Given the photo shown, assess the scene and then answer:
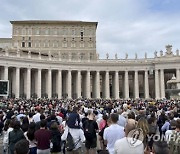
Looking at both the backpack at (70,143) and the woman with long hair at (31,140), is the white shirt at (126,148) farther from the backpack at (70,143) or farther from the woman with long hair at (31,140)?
the backpack at (70,143)

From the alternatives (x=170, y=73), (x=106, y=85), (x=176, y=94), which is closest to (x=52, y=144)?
(x=176, y=94)

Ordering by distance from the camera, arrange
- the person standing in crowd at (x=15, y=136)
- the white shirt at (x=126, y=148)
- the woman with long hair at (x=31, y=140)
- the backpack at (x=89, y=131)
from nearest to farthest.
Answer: the white shirt at (x=126, y=148) < the woman with long hair at (x=31, y=140) < the person standing in crowd at (x=15, y=136) < the backpack at (x=89, y=131)

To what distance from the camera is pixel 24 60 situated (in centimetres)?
6688

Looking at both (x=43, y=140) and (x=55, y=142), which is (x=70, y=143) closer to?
(x=55, y=142)

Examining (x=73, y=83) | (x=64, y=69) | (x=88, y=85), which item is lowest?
(x=88, y=85)

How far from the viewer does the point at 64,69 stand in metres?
75.4

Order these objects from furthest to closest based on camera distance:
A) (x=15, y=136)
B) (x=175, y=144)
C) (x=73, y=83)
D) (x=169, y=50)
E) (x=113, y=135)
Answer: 1. (x=73, y=83)
2. (x=169, y=50)
3. (x=15, y=136)
4. (x=113, y=135)
5. (x=175, y=144)

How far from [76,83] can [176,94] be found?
31731mm

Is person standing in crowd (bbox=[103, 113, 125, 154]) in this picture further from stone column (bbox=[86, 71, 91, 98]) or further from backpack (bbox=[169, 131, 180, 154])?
stone column (bbox=[86, 71, 91, 98])

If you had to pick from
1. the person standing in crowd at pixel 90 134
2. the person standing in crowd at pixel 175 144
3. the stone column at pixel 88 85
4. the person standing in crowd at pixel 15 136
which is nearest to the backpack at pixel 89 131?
the person standing in crowd at pixel 90 134

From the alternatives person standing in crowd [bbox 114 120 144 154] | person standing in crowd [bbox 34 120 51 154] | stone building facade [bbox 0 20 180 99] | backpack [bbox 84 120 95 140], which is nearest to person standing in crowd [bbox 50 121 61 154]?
person standing in crowd [bbox 34 120 51 154]

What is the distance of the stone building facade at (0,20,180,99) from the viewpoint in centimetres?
6831

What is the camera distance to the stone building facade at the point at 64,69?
68.3m

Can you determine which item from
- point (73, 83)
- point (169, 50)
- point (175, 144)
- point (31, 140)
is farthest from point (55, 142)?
point (169, 50)
